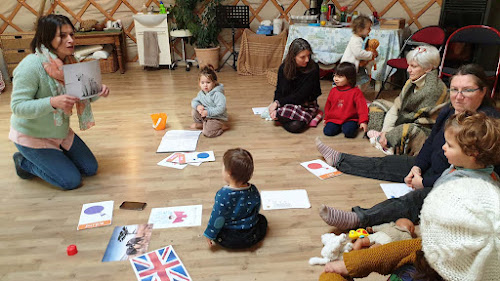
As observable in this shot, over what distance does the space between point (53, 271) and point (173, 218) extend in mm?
532

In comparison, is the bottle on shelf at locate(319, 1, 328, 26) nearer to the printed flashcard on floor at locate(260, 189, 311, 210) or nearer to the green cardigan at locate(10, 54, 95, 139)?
the printed flashcard on floor at locate(260, 189, 311, 210)

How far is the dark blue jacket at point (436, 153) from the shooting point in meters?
1.73

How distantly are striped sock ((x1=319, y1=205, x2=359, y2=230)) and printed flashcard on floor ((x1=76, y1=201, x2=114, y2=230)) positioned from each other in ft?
3.23

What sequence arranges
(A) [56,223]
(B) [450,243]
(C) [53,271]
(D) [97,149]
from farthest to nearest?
(D) [97,149] → (A) [56,223] → (C) [53,271] → (B) [450,243]

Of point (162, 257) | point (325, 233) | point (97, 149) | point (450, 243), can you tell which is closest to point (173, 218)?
point (162, 257)

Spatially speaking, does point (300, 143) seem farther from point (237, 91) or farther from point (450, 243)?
point (450, 243)

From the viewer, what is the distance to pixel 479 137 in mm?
1163

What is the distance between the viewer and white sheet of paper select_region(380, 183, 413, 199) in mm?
1981

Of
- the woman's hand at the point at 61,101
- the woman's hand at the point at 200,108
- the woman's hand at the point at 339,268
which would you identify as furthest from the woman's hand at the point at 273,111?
the woman's hand at the point at 339,268

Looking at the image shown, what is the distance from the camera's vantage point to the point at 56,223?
71.4 inches

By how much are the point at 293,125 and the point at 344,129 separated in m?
0.36

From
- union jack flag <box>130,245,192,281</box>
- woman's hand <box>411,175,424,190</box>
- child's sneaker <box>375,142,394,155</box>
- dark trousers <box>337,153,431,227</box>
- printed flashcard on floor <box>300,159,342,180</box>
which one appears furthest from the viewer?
child's sneaker <box>375,142,394,155</box>

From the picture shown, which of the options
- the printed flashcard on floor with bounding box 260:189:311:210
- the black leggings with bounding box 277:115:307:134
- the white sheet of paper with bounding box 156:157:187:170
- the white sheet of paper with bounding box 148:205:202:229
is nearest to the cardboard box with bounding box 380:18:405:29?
the black leggings with bounding box 277:115:307:134

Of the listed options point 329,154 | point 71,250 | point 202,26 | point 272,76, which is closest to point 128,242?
point 71,250
